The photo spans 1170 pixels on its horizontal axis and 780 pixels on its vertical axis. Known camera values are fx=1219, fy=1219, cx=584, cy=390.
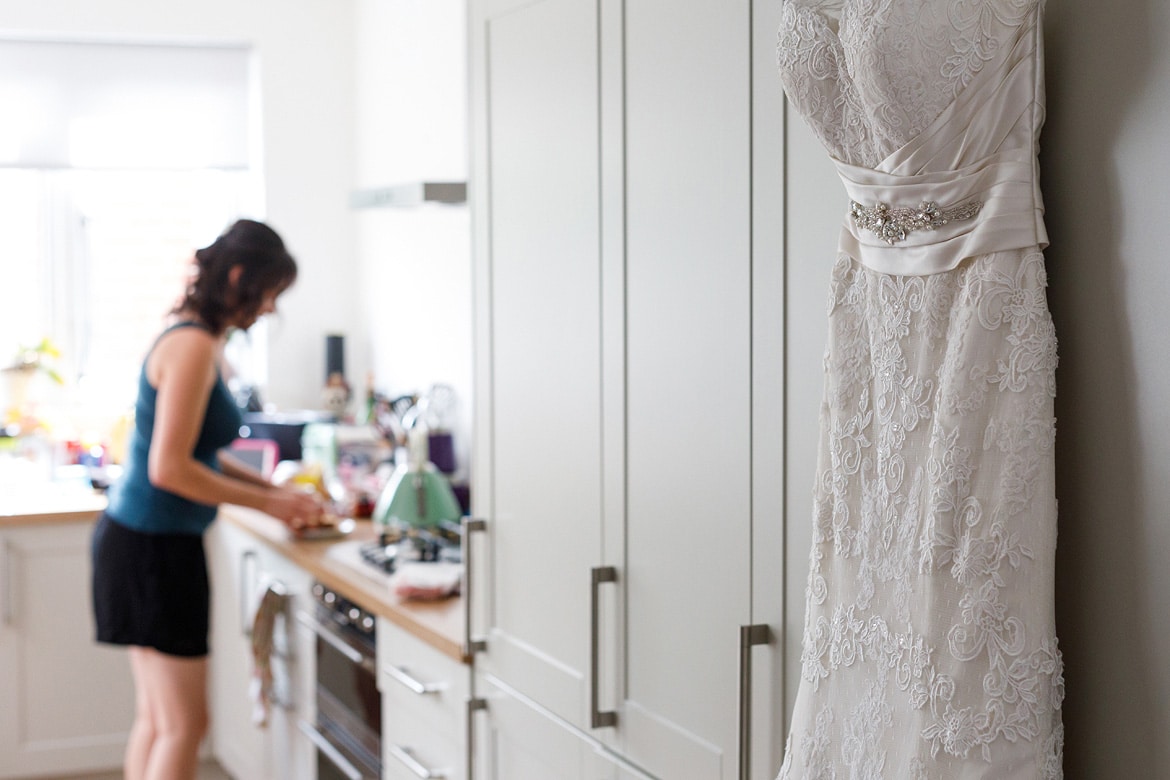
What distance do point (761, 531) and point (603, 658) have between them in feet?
1.47

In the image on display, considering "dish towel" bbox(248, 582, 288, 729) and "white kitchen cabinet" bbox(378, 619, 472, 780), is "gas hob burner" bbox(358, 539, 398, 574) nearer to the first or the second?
"white kitchen cabinet" bbox(378, 619, 472, 780)

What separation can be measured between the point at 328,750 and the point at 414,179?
6.24 feet

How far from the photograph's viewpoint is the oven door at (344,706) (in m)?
2.54

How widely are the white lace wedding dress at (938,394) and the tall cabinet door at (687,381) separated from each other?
25 cm

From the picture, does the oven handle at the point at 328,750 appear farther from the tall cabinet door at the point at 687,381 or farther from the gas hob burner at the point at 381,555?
the tall cabinet door at the point at 687,381

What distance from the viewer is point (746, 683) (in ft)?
4.39

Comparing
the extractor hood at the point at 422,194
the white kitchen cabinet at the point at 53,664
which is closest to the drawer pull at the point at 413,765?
the extractor hood at the point at 422,194

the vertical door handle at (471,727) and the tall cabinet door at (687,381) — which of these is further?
the vertical door handle at (471,727)

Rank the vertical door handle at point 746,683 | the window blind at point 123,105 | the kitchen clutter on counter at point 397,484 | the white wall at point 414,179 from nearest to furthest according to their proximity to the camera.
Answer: the vertical door handle at point 746,683 < the kitchen clutter on counter at point 397,484 < the white wall at point 414,179 < the window blind at point 123,105

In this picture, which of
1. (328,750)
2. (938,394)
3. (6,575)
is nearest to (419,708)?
(328,750)

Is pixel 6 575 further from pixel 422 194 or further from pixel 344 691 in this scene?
pixel 422 194

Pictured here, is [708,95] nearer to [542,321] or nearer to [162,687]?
[542,321]

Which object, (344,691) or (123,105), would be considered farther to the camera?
(123,105)
